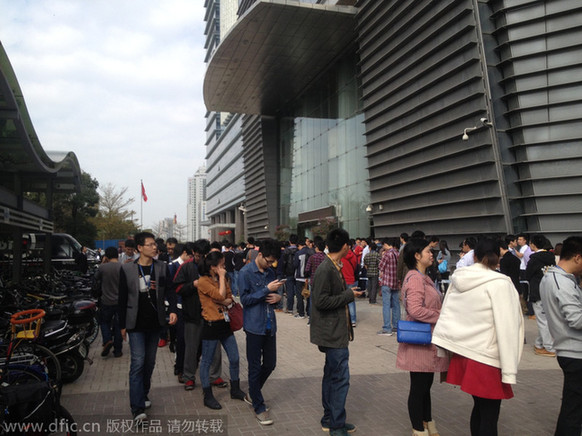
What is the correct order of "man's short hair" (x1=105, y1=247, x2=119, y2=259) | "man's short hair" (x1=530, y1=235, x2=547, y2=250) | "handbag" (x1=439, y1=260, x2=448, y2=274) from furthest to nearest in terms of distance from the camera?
"handbag" (x1=439, y1=260, x2=448, y2=274) → "man's short hair" (x1=105, y1=247, x2=119, y2=259) → "man's short hair" (x1=530, y1=235, x2=547, y2=250)

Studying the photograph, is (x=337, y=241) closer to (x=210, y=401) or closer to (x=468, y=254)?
(x=210, y=401)

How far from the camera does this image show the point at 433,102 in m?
14.4

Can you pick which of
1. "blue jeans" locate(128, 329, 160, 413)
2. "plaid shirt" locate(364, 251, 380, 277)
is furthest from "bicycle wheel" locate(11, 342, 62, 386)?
"plaid shirt" locate(364, 251, 380, 277)

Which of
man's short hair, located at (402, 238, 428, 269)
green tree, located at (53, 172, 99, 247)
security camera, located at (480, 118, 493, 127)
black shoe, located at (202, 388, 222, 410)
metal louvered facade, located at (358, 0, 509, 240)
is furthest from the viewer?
green tree, located at (53, 172, 99, 247)

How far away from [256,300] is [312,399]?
1539 mm

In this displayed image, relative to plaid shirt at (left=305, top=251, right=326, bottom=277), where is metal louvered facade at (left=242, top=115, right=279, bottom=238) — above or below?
above

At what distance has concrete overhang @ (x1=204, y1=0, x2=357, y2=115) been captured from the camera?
18.5m

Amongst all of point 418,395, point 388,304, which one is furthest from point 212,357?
point 388,304

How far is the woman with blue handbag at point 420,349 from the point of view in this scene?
3.87 m

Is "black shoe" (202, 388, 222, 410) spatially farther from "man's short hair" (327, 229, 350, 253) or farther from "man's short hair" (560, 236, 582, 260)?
"man's short hair" (560, 236, 582, 260)

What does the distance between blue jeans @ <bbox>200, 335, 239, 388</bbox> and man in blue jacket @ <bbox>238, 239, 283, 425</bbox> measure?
40 centimetres

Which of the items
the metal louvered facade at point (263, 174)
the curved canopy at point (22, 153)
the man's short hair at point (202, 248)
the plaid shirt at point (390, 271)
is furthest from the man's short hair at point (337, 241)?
the metal louvered facade at point (263, 174)

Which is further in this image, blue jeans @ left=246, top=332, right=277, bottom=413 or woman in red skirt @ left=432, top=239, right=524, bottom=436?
blue jeans @ left=246, top=332, right=277, bottom=413

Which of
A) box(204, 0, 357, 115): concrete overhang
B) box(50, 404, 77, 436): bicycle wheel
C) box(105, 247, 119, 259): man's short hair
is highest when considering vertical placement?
box(204, 0, 357, 115): concrete overhang
